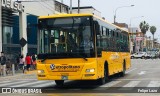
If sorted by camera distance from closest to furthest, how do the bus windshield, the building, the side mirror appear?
the bus windshield, the side mirror, the building

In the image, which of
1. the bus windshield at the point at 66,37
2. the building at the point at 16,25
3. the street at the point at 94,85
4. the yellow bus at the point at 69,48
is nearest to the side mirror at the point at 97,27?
the yellow bus at the point at 69,48

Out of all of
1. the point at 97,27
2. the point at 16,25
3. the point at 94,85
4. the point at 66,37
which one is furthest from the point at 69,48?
the point at 16,25

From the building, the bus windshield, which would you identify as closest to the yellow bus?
the bus windshield

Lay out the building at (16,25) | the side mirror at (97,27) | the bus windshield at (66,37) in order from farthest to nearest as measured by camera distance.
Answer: the building at (16,25) < the side mirror at (97,27) < the bus windshield at (66,37)

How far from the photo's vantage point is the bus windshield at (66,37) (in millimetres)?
17172

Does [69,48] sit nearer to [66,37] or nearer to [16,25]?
[66,37]

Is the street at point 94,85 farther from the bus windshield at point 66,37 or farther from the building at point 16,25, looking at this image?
the building at point 16,25

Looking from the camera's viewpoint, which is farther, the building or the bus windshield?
the building

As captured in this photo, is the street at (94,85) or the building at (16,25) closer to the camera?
the street at (94,85)

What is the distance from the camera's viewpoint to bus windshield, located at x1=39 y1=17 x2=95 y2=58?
56.3 feet

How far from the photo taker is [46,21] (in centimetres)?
1789

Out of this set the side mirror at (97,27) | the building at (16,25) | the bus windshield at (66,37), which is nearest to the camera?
the bus windshield at (66,37)

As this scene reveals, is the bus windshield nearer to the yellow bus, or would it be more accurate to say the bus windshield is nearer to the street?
the yellow bus

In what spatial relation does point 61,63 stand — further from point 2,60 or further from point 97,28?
point 2,60
